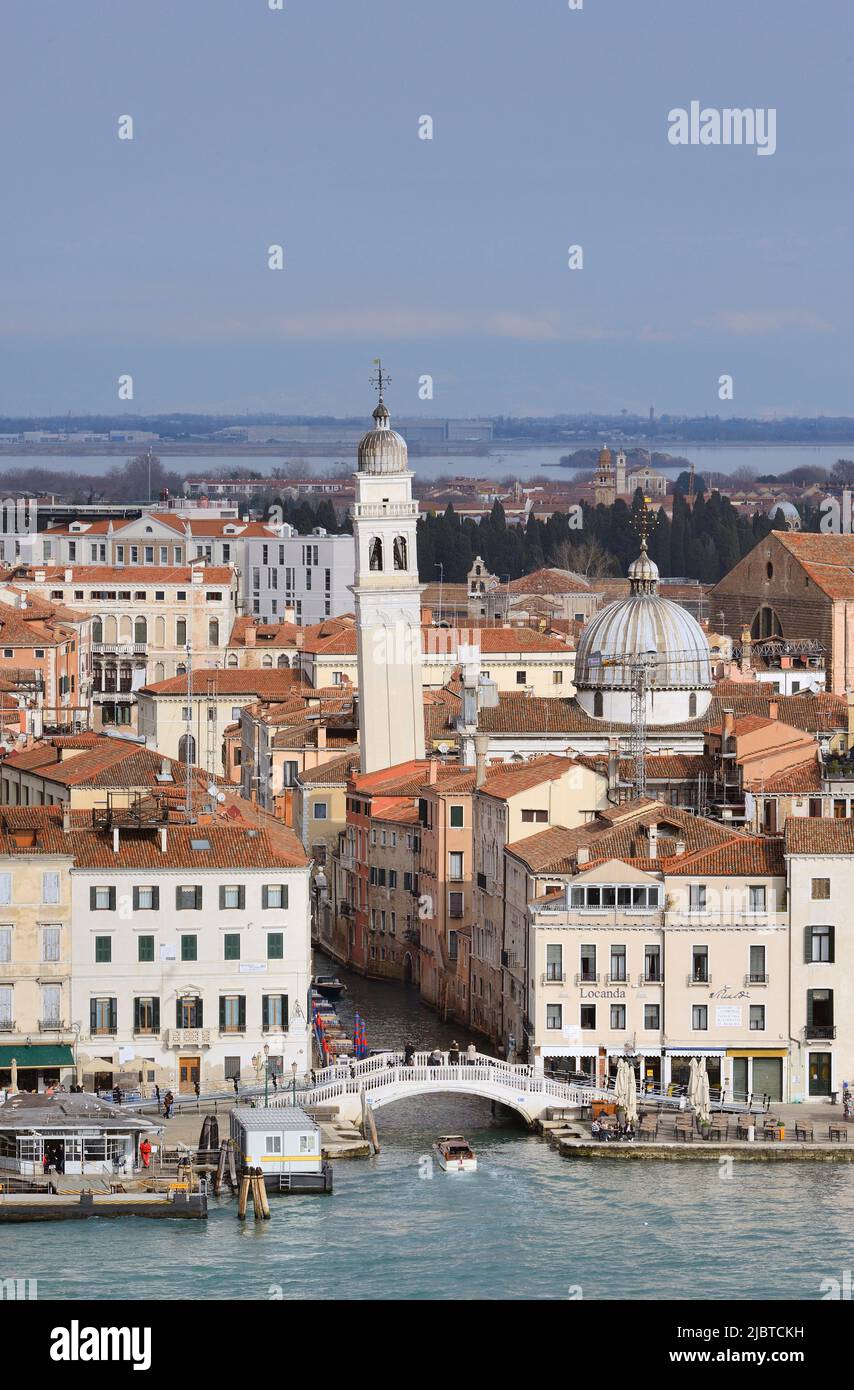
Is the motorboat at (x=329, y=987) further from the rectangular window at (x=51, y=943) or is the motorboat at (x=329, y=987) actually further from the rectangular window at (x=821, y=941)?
the rectangular window at (x=821, y=941)

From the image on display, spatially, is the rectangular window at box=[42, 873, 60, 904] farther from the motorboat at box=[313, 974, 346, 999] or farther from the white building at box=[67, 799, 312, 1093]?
the motorboat at box=[313, 974, 346, 999]

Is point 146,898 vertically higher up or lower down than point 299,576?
higher up

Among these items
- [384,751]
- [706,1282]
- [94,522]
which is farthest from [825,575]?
[706,1282]

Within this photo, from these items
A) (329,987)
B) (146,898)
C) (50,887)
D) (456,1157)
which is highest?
(50,887)

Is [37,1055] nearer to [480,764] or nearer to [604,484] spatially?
[480,764]

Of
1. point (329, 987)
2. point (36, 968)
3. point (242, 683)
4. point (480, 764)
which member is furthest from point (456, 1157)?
point (242, 683)

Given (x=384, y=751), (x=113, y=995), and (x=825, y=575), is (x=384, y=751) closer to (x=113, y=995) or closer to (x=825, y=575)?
(x=113, y=995)

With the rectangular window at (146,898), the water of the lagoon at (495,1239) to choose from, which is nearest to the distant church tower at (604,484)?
the rectangular window at (146,898)

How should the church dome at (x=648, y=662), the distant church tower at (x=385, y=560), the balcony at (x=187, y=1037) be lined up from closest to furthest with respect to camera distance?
the balcony at (x=187, y=1037) → the church dome at (x=648, y=662) → the distant church tower at (x=385, y=560)
